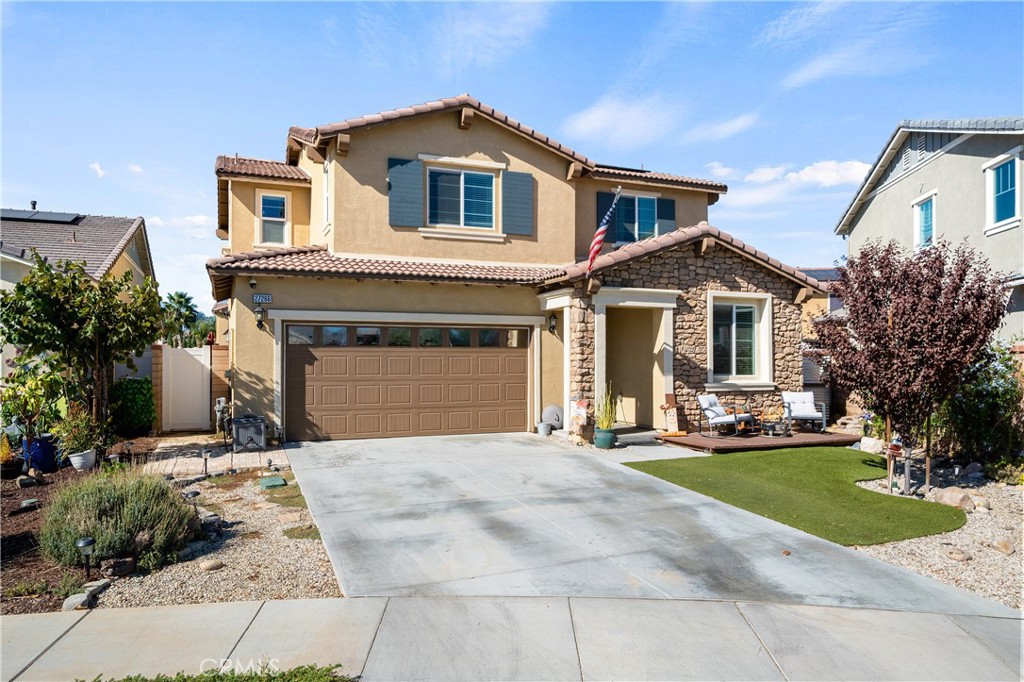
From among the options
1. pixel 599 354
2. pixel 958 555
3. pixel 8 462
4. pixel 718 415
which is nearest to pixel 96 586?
pixel 8 462

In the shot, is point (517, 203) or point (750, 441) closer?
point (750, 441)

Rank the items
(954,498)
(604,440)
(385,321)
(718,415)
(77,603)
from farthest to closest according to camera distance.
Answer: (385,321) < (718,415) < (604,440) < (954,498) < (77,603)

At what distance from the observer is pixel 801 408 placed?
14.8 meters

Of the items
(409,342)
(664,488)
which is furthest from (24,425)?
(664,488)

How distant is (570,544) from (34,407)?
10.3 m

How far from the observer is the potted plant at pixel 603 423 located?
12883 millimetres

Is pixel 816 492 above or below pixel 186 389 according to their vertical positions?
below

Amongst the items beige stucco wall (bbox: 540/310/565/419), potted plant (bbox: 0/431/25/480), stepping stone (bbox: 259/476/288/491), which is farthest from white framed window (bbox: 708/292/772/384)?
potted plant (bbox: 0/431/25/480)

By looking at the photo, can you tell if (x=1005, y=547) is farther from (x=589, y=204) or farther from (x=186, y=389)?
(x=186, y=389)

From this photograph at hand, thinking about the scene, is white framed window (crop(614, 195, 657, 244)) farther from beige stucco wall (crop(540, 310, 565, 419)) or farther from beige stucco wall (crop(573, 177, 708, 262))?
beige stucco wall (crop(540, 310, 565, 419))

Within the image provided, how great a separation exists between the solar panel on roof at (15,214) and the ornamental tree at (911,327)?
25.3 meters

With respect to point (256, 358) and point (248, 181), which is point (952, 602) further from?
point (248, 181)

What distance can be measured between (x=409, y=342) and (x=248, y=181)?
7.22m

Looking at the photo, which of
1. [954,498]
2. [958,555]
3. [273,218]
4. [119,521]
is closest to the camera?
[119,521]
